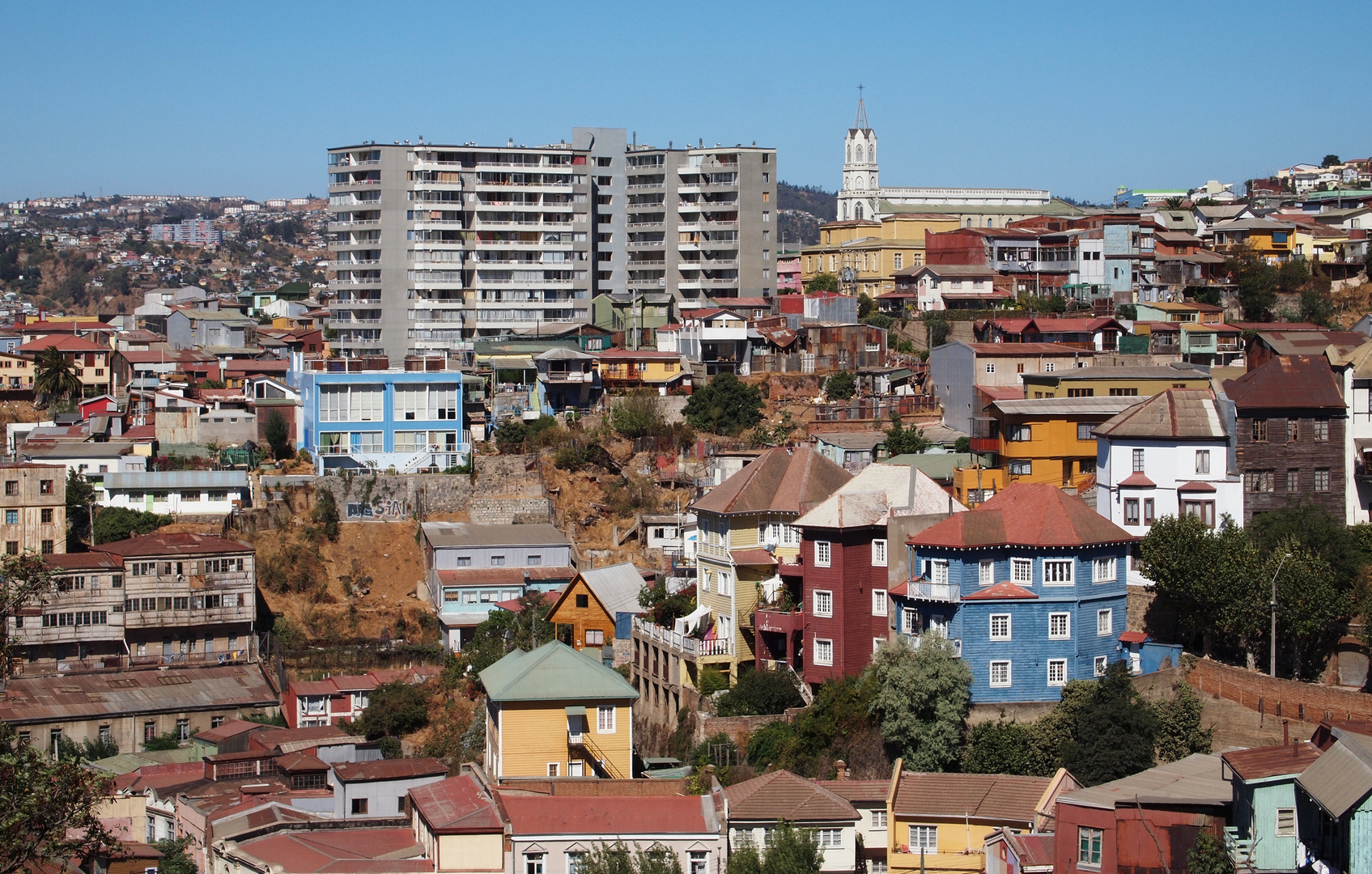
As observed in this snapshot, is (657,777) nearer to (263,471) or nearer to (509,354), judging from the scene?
(263,471)

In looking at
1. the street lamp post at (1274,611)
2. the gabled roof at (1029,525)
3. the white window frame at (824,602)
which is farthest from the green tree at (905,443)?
the street lamp post at (1274,611)

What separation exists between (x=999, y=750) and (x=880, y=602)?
523 centimetres

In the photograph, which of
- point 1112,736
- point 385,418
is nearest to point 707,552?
point 1112,736

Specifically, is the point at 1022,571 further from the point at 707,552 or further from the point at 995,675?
the point at 707,552

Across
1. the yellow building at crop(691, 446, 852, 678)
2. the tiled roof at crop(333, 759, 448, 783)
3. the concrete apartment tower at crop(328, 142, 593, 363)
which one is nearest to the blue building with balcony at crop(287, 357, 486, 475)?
the yellow building at crop(691, 446, 852, 678)

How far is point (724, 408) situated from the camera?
62.6 m

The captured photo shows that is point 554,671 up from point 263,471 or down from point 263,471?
down

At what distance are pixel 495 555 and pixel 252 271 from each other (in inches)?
5614

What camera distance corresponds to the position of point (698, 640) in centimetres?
4197

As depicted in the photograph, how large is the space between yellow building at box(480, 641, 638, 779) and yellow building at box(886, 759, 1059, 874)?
279 inches

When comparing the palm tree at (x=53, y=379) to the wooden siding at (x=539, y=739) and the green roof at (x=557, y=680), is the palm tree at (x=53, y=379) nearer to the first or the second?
the green roof at (x=557, y=680)

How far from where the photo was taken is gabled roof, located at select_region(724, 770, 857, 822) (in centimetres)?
3247

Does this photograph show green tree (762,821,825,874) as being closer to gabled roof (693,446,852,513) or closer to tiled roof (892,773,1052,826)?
tiled roof (892,773,1052,826)

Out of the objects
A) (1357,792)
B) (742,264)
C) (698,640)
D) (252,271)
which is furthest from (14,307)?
(1357,792)
